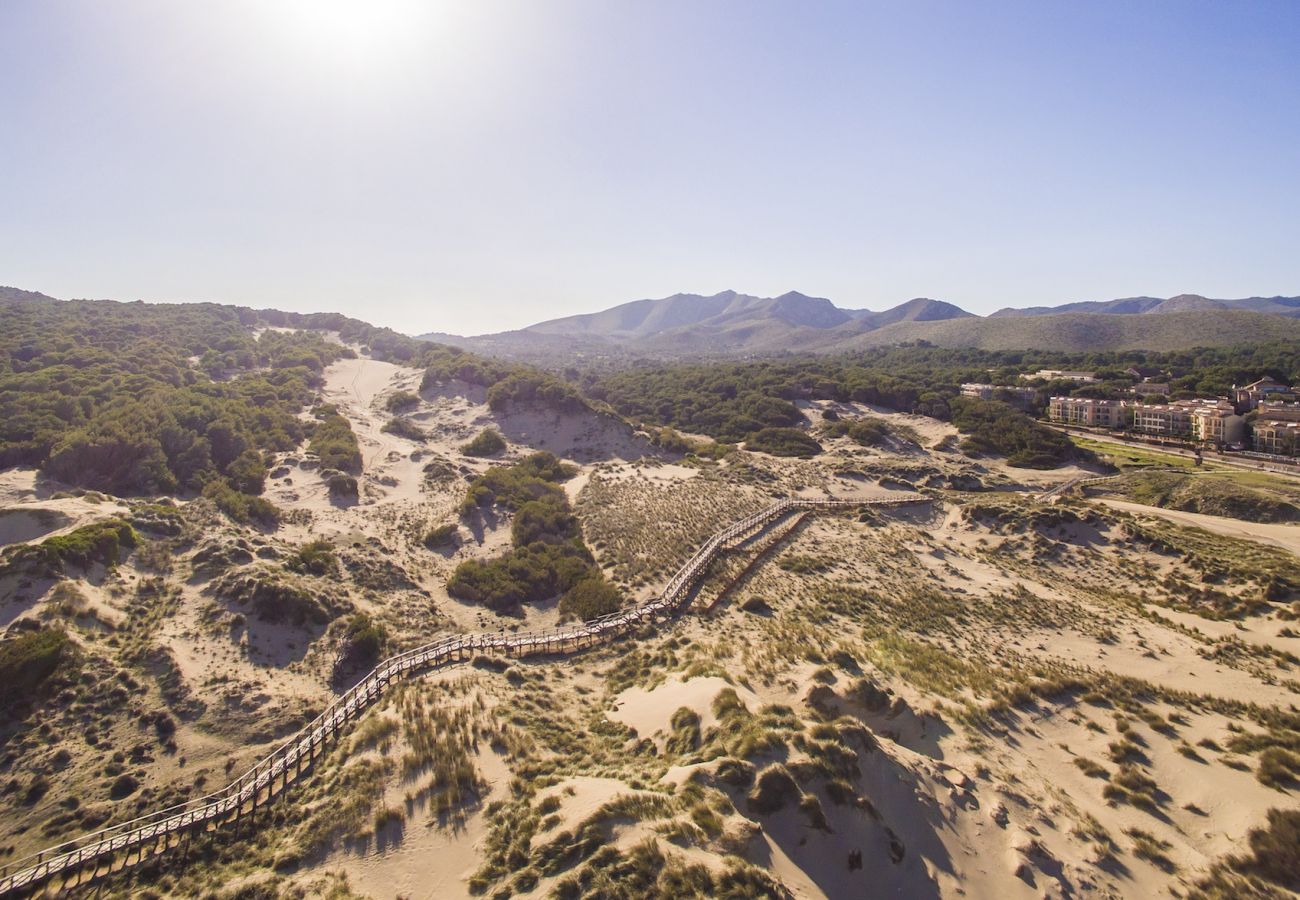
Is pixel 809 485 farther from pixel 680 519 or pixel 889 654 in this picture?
pixel 889 654

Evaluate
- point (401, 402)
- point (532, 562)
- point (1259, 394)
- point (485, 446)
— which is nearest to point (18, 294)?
point (401, 402)

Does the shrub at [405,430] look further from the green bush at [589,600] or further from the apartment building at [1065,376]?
the apartment building at [1065,376]

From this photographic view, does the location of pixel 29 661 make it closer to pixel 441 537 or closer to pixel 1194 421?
pixel 441 537

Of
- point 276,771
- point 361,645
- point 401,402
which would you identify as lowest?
point 361,645

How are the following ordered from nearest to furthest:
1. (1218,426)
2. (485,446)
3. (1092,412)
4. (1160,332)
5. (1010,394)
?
(485,446), (1218,426), (1092,412), (1010,394), (1160,332)

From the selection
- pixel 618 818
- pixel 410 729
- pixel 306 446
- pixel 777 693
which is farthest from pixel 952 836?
pixel 306 446

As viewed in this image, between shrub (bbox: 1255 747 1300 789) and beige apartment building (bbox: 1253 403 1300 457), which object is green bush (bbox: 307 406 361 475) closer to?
shrub (bbox: 1255 747 1300 789)
